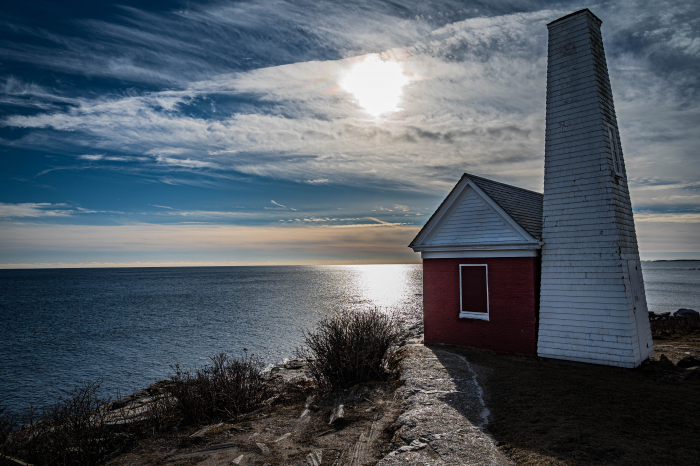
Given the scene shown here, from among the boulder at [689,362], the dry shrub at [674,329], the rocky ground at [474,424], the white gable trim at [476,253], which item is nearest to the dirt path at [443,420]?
the rocky ground at [474,424]

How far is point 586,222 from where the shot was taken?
432 inches

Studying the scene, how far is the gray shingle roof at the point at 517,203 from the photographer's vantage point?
1239cm

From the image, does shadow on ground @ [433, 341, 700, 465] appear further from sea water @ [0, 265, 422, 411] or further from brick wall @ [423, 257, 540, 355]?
sea water @ [0, 265, 422, 411]

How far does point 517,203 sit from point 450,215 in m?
2.44

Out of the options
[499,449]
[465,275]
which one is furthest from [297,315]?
[499,449]

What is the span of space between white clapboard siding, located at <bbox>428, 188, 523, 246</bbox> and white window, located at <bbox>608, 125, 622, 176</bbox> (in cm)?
335

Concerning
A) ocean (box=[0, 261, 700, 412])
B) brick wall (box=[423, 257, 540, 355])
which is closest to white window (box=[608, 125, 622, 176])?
brick wall (box=[423, 257, 540, 355])

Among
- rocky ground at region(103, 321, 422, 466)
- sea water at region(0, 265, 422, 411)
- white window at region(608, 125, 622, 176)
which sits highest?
white window at region(608, 125, 622, 176)

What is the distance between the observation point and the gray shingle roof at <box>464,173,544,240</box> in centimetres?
1239

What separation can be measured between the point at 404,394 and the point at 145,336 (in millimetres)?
30479

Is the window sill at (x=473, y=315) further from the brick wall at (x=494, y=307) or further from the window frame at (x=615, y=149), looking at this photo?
the window frame at (x=615, y=149)

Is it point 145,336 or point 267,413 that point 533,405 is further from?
point 145,336

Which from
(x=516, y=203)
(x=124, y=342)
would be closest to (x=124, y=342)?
(x=124, y=342)

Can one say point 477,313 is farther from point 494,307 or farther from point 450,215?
point 450,215
